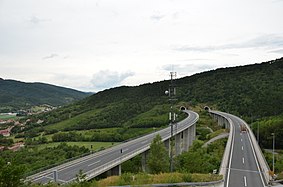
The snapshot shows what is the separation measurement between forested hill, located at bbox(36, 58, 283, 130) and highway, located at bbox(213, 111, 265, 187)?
53774mm

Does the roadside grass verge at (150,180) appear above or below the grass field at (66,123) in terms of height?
above

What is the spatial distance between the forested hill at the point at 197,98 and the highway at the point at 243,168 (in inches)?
2117

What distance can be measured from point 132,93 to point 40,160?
128m

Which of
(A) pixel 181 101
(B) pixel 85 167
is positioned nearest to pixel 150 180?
(B) pixel 85 167

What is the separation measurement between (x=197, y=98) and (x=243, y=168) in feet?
395

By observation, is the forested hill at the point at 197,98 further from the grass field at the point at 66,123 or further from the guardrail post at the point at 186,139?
the guardrail post at the point at 186,139

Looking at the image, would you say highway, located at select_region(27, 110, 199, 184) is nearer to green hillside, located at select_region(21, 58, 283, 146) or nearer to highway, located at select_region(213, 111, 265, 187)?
highway, located at select_region(213, 111, 265, 187)

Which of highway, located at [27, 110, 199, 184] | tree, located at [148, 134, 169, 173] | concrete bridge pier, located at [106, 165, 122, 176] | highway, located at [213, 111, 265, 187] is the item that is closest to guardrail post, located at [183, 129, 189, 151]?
highway, located at [213, 111, 265, 187]

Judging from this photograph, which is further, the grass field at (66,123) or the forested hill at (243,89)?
the grass field at (66,123)

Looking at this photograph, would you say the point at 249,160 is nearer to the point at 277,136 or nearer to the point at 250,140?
the point at 250,140

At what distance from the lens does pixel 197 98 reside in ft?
520

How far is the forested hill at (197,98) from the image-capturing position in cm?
11750

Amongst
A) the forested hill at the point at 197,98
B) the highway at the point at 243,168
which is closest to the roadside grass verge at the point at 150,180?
the highway at the point at 243,168

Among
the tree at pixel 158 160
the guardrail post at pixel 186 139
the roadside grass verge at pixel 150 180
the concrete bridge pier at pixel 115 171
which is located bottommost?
the guardrail post at pixel 186 139
